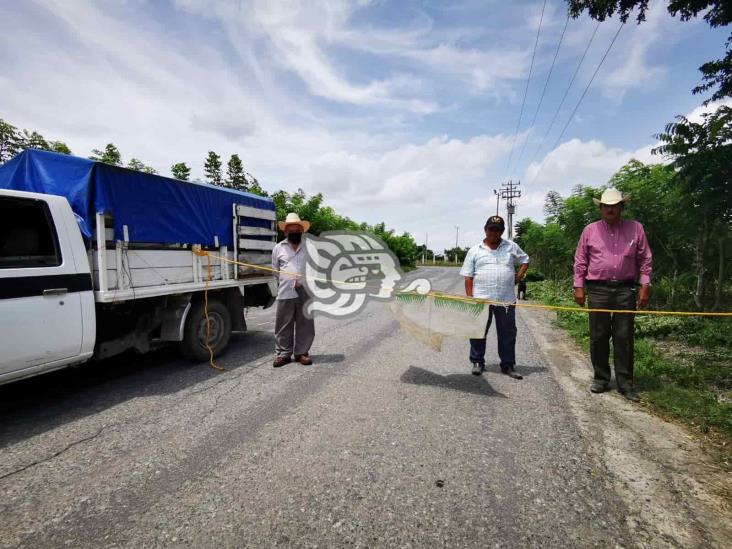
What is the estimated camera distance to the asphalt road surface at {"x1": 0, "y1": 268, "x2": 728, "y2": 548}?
1.95 m

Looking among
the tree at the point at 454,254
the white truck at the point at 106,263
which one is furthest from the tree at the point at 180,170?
the tree at the point at 454,254

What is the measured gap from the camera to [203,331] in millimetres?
4730

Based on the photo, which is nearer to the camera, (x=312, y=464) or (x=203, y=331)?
(x=312, y=464)

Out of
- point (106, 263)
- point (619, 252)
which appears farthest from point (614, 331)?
point (106, 263)

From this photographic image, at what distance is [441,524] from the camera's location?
1.99 metres

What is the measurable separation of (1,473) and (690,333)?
842 cm

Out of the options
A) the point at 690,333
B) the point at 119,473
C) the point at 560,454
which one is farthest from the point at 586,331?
the point at 119,473

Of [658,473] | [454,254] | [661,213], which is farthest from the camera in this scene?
[454,254]

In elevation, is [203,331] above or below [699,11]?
below

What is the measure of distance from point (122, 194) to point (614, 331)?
5183 millimetres

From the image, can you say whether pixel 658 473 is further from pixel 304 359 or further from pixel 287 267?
pixel 287 267

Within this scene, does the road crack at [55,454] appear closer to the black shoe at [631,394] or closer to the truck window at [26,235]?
the truck window at [26,235]

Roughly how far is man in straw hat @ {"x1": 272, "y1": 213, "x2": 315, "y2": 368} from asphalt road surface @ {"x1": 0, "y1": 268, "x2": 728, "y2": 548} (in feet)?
1.51

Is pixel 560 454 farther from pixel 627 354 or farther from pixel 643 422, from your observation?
pixel 627 354
